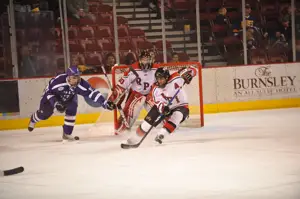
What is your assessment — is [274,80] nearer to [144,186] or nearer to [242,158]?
[242,158]

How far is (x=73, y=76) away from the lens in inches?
258

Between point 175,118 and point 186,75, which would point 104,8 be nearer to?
point 186,75

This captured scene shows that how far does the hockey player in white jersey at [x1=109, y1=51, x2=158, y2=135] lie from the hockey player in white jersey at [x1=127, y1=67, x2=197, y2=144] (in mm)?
779

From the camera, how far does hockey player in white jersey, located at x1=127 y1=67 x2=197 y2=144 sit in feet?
19.8

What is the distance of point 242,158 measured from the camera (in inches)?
194

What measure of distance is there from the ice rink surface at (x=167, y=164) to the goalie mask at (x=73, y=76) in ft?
2.22

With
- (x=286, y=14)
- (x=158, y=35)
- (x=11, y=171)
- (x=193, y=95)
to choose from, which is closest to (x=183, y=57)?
(x=158, y=35)

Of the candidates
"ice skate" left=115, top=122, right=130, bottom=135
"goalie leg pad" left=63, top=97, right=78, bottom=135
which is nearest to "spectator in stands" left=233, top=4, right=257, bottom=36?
"ice skate" left=115, top=122, right=130, bottom=135

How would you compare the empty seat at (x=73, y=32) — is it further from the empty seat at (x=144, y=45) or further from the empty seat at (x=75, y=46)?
the empty seat at (x=144, y=45)

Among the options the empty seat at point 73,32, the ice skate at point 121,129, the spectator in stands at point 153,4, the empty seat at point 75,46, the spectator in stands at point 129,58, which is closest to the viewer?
the ice skate at point 121,129

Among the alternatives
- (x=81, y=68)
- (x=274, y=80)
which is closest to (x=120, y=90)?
(x=81, y=68)

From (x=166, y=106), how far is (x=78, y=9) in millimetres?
3689

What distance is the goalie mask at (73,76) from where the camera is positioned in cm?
654

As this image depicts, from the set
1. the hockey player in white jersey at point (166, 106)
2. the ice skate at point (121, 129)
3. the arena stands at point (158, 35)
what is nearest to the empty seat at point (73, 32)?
the arena stands at point (158, 35)
